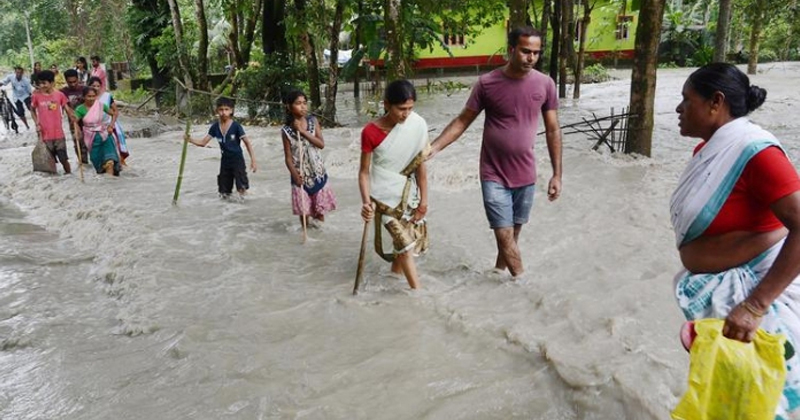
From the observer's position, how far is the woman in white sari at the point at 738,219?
1874 millimetres

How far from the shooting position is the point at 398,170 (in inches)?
168

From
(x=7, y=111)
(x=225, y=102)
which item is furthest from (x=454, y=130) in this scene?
(x=7, y=111)

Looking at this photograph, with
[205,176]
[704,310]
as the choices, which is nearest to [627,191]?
[704,310]

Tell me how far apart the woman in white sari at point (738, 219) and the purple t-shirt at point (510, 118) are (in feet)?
6.34

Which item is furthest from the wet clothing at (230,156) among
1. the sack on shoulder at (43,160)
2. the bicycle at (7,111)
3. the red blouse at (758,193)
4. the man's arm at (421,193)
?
the bicycle at (7,111)

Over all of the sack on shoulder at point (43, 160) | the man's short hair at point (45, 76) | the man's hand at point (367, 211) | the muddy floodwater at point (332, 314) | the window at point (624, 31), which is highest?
the window at point (624, 31)

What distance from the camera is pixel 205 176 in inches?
391

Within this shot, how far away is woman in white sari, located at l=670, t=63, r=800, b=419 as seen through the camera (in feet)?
6.15

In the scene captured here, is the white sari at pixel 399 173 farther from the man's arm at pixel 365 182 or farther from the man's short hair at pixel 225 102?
the man's short hair at pixel 225 102

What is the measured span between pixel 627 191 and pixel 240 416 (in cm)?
575

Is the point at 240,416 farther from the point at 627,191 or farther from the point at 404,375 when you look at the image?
the point at 627,191

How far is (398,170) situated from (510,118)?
0.85 m

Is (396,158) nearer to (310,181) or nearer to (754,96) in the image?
(310,181)

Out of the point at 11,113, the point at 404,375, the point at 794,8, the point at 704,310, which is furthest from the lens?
the point at 11,113
